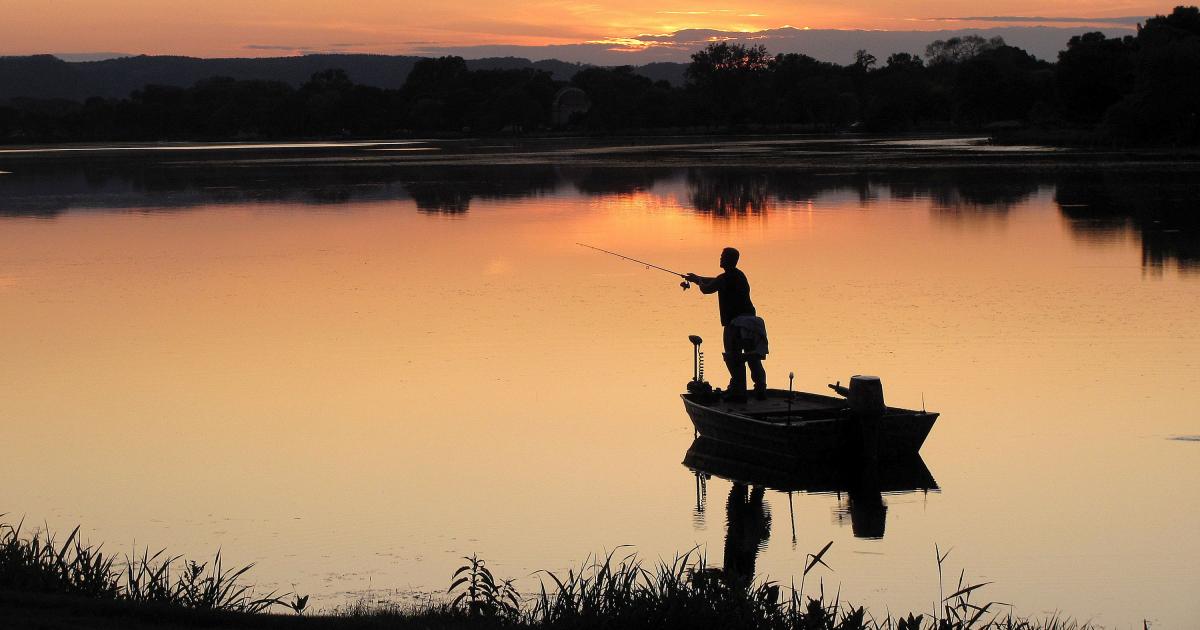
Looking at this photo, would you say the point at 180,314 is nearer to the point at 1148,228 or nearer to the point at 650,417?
the point at 650,417

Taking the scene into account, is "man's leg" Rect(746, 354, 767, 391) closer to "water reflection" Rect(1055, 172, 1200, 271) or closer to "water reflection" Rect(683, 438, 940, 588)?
"water reflection" Rect(683, 438, 940, 588)

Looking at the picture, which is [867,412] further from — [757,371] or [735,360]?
[735,360]

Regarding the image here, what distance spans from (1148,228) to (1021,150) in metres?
54.8

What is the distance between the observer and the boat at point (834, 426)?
1488 centimetres

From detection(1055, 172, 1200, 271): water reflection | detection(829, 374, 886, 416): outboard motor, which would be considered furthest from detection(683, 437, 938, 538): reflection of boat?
detection(1055, 172, 1200, 271): water reflection

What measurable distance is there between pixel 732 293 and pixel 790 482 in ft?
10.1

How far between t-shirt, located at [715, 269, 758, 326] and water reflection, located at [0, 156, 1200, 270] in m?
16.9

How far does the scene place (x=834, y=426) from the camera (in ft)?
49.3

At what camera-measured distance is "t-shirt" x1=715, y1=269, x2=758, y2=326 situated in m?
17.3

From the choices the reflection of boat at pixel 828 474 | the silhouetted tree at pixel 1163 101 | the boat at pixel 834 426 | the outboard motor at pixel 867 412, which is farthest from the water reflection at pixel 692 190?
the outboard motor at pixel 867 412

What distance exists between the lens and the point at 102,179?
3206 inches

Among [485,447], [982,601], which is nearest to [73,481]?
[485,447]

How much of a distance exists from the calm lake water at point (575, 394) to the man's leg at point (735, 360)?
839mm

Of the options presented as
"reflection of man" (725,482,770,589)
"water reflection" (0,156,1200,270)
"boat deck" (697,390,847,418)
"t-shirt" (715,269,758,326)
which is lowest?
"water reflection" (0,156,1200,270)
